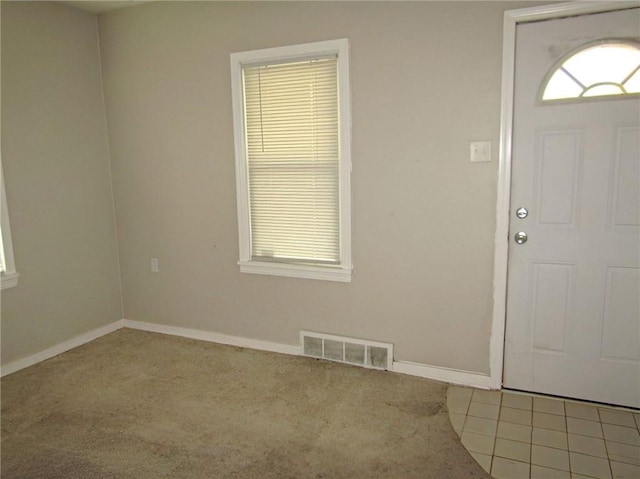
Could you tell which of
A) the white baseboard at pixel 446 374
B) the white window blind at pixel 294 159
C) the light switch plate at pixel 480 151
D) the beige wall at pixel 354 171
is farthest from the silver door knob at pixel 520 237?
the white window blind at pixel 294 159

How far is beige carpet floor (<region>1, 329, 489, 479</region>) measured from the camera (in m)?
2.03

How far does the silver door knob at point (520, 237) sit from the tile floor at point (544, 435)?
0.93m

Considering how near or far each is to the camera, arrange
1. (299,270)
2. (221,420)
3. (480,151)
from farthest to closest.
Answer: (299,270) < (480,151) < (221,420)

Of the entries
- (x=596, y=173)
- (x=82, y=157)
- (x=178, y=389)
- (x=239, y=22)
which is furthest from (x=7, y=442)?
(x=596, y=173)

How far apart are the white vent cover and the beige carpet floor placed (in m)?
0.07

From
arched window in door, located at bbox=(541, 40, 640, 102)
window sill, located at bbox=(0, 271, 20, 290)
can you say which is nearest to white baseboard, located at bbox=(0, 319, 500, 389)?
window sill, located at bbox=(0, 271, 20, 290)

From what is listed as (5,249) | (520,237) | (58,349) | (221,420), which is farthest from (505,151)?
(58,349)

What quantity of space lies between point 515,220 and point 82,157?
3226 millimetres

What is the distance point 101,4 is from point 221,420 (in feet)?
10.2

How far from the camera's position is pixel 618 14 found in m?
2.21

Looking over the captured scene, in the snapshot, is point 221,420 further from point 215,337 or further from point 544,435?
point 544,435

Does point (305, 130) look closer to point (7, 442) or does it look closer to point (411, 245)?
point (411, 245)

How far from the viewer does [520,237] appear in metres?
2.53

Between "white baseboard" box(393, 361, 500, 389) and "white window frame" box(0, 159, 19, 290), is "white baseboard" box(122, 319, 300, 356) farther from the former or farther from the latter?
"white window frame" box(0, 159, 19, 290)
